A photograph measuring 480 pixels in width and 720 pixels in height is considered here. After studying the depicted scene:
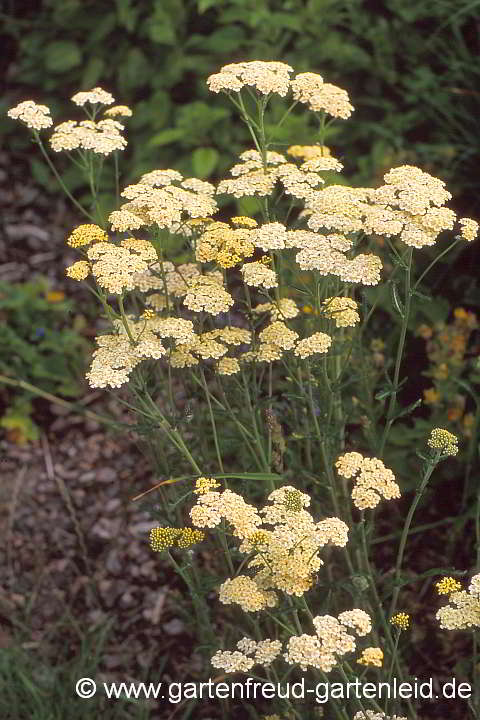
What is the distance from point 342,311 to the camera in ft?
6.64

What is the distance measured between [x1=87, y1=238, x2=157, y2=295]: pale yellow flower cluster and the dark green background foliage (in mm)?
2022

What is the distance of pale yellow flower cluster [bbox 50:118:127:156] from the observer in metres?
2.06

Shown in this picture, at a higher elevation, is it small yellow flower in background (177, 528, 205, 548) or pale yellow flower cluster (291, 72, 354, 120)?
pale yellow flower cluster (291, 72, 354, 120)

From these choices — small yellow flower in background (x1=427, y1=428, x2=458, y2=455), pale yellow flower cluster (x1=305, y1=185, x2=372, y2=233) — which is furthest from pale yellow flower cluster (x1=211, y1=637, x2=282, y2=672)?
pale yellow flower cluster (x1=305, y1=185, x2=372, y2=233)

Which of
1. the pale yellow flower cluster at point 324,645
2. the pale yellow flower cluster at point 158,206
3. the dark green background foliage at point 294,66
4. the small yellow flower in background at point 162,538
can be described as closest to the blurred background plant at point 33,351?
the dark green background foliage at point 294,66

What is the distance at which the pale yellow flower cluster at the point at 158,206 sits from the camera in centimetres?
190

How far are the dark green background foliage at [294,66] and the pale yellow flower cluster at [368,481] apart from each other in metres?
2.07

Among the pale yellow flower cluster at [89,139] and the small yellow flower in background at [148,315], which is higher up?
the pale yellow flower cluster at [89,139]

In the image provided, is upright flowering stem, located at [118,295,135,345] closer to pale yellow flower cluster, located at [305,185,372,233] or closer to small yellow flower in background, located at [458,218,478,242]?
pale yellow flower cluster, located at [305,185,372,233]

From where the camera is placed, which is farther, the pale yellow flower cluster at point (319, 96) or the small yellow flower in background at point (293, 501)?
the pale yellow flower cluster at point (319, 96)

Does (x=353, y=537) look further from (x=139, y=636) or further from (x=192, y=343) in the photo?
(x=139, y=636)

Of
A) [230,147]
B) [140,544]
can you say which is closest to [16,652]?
[140,544]

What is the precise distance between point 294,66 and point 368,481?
2.80 metres

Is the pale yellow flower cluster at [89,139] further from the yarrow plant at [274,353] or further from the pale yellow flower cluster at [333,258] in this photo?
the pale yellow flower cluster at [333,258]
